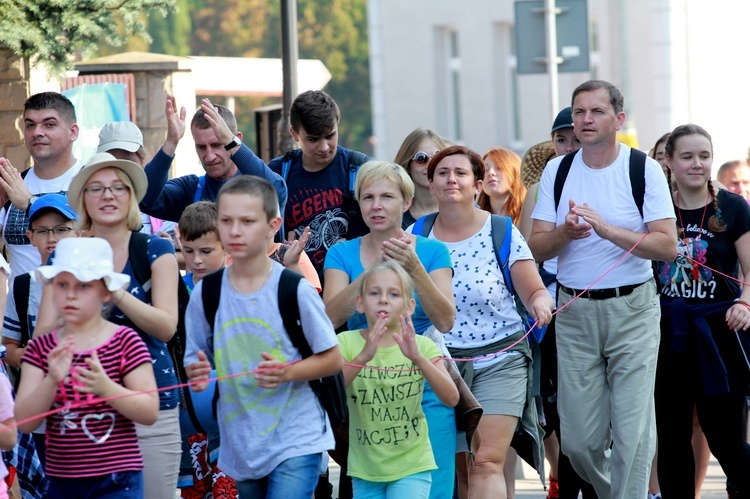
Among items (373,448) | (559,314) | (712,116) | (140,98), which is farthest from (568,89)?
(373,448)

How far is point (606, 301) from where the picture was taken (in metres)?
6.86

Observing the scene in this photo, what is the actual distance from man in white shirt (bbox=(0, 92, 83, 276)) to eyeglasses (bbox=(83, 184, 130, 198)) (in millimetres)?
1293

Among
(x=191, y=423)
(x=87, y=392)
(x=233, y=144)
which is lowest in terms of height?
(x=191, y=423)

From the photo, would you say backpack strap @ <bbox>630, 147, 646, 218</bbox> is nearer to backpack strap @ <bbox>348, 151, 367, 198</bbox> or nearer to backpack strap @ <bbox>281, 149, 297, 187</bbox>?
backpack strap @ <bbox>348, 151, 367, 198</bbox>

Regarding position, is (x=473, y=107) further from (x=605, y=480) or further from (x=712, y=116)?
(x=605, y=480)

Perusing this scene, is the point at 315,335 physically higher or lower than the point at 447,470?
higher

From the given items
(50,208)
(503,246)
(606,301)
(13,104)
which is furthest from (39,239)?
(13,104)

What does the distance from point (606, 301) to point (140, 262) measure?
8.74ft

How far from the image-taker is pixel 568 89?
26.4 m

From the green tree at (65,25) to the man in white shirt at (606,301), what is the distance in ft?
12.9

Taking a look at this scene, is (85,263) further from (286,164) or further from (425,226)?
(286,164)

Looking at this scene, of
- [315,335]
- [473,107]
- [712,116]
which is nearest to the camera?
[315,335]

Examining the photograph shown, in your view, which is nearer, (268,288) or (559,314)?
(268,288)

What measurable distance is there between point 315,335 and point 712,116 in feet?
69.3
